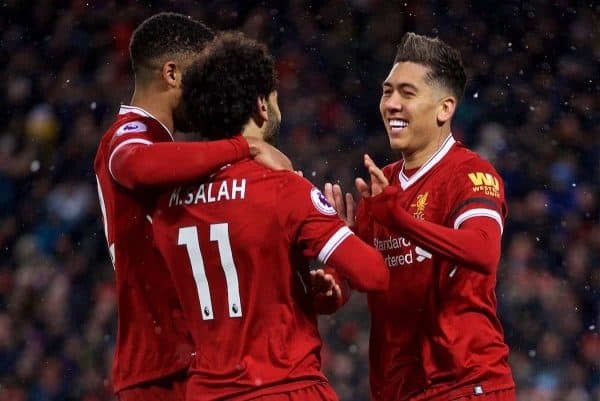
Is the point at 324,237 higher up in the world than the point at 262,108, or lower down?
lower down

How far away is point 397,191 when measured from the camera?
101 inches

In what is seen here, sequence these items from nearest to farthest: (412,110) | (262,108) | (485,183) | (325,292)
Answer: (262,108), (325,292), (485,183), (412,110)

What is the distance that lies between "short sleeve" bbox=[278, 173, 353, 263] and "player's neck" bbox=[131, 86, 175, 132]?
2.81 ft

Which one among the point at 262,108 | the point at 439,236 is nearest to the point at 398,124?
the point at 439,236

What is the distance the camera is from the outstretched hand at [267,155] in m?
2.42

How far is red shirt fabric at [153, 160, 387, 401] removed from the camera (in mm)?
2355

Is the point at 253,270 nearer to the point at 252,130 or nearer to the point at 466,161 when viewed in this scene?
the point at 252,130

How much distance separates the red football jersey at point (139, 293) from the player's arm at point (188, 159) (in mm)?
219

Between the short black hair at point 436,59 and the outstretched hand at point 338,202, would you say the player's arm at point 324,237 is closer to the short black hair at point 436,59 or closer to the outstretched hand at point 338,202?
the outstretched hand at point 338,202

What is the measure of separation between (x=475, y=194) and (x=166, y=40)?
1159 mm

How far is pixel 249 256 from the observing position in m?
2.36

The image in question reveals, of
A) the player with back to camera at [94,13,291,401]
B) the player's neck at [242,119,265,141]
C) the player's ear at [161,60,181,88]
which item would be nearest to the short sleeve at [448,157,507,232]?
the player's neck at [242,119,265,141]

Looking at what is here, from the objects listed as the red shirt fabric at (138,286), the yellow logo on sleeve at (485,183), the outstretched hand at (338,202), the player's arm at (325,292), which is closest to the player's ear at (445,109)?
the yellow logo on sleeve at (485,183)

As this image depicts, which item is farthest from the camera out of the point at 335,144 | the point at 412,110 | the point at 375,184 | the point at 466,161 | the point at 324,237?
the point at 335,144
